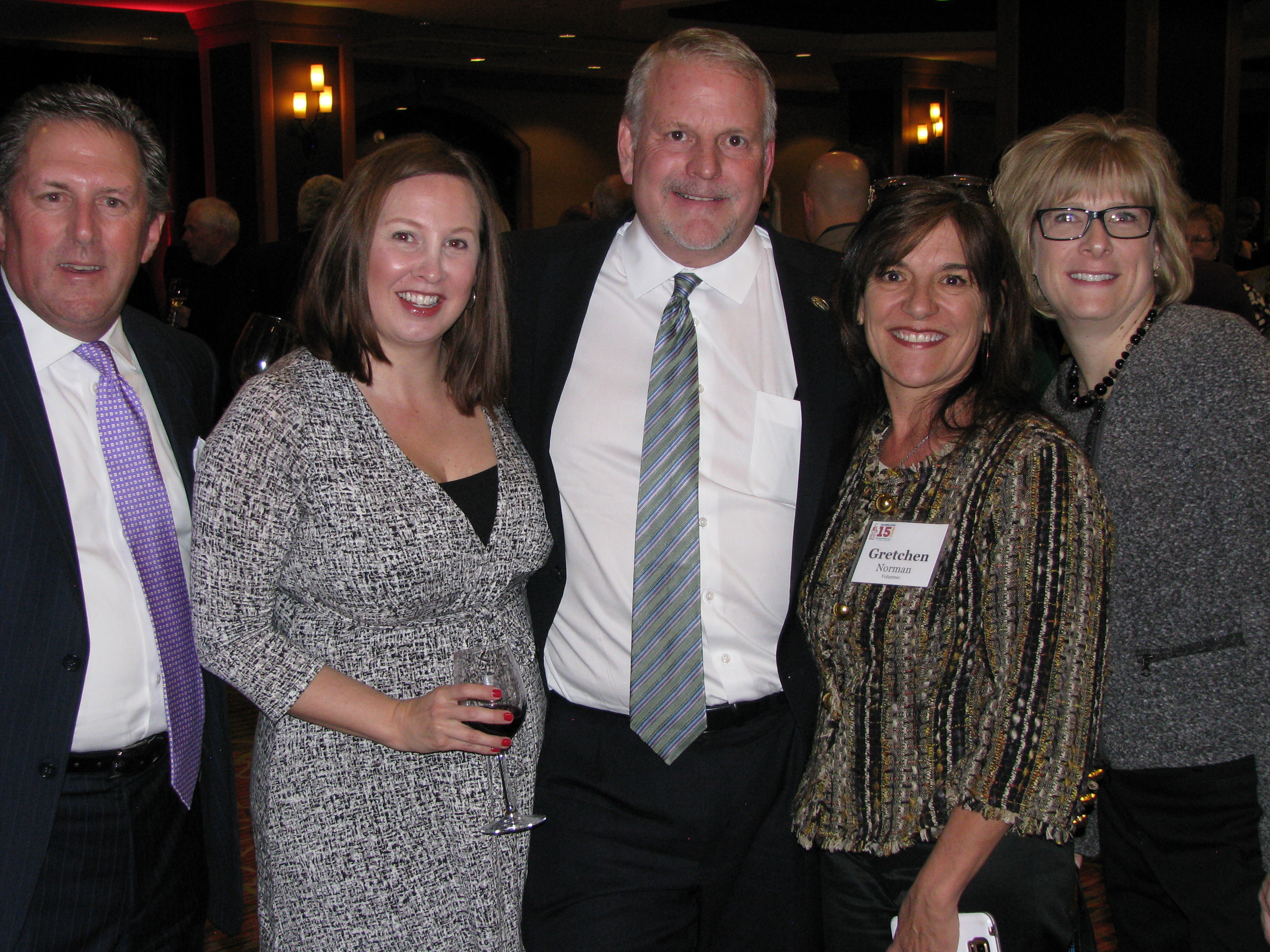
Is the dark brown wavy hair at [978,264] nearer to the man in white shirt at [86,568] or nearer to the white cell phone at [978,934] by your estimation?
the white cell phone at [978,934]

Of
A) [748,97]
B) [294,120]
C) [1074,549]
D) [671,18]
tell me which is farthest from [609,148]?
[1074,549]

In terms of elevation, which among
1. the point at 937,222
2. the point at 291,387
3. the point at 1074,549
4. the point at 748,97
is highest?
the point at 748,97

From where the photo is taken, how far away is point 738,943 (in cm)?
208

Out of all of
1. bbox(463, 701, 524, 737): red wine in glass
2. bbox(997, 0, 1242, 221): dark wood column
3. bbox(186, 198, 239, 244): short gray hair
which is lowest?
bbox(463, 701, 524, 737): red wine in glass

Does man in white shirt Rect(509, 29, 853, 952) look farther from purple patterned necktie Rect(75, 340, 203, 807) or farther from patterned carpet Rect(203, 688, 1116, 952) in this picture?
patterned carpet Rect(203, 688, 1116, 952)

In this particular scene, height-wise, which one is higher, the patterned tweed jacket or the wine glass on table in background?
the wine glass on table in background

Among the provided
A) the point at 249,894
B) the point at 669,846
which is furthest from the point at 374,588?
the point at 249,894

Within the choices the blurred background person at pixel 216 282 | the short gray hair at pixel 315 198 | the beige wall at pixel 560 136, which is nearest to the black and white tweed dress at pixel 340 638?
the blurred background person at pixel 216 282

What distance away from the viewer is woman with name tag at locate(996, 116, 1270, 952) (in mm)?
1738

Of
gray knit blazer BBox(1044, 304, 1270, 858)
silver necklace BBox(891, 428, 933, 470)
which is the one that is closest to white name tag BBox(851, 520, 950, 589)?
silver necklace BBox(891, 428, 933, 470)

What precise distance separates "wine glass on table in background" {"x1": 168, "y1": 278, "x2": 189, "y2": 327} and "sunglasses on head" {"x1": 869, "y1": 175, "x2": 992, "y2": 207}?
13.6 ft

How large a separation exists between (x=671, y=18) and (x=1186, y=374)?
33.2 feet

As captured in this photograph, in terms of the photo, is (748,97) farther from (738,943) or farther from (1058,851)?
(738,943)

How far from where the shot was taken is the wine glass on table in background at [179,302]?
5.29m
